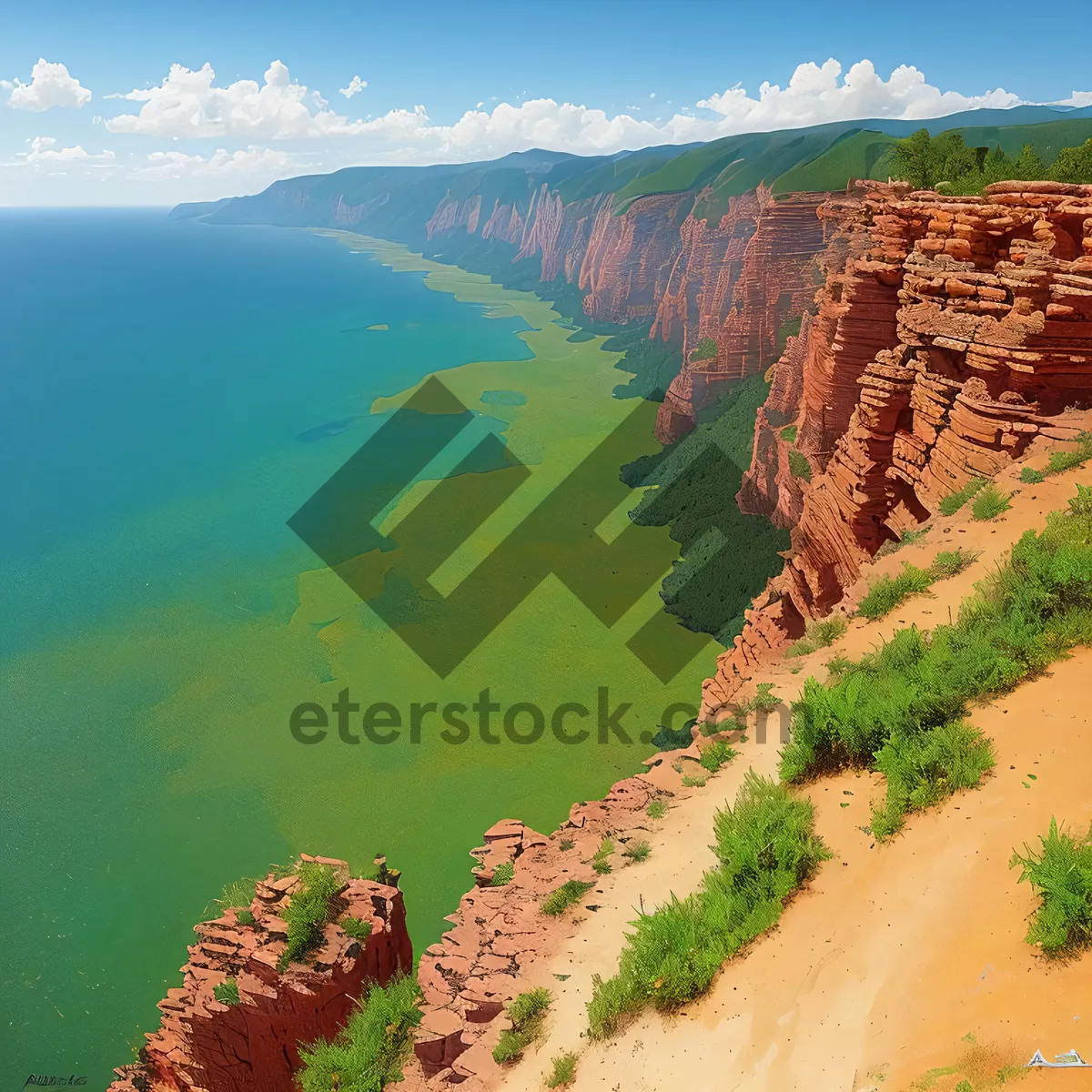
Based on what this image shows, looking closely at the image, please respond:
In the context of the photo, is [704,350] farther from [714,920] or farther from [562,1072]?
[562,1072]

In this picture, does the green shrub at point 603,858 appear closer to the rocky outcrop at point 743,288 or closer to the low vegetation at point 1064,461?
the low vegetation at point 1064,461

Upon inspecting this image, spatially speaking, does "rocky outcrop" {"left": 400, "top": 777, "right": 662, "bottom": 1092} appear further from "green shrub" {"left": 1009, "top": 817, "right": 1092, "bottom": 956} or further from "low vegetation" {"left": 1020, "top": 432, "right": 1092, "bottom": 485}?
"low vegetation" {"left": 1020, "top": 432, "right": 1092, "bottom": 485}

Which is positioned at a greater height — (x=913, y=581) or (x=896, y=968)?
(x=913, y=581)

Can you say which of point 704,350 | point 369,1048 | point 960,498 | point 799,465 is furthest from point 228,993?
point 704,350

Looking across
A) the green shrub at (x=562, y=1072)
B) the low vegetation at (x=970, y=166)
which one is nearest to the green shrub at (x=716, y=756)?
the green shrub at (x=562, y=1072)

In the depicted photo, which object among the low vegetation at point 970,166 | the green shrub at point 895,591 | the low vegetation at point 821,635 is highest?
the low vegetation at point 970,166
